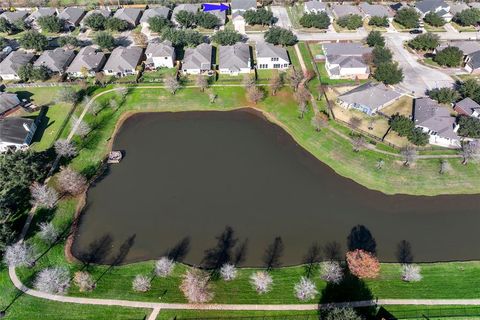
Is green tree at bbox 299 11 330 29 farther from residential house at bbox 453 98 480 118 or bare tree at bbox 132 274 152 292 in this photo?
bare tree at bbox 132 274 152 292

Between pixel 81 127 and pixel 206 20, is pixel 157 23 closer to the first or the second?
→ pixel 206 20

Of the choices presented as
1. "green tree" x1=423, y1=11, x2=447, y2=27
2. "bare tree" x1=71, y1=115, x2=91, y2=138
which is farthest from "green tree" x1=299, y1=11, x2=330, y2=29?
"bare tree" x1=71, y1=115, x2=91, y2=138

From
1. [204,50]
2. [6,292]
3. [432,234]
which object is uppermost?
[204,50]

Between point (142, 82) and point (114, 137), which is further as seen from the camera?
point (142, 82)

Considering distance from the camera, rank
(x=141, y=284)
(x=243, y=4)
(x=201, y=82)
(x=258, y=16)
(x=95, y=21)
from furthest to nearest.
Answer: (x=243, y=4) → (x=258, y=16) → (x=95, y=21) → (x=201, y=82) → (x=141, y=284)

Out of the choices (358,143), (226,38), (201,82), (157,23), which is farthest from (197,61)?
(358,143)

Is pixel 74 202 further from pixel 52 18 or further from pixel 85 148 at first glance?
pixel 52 18

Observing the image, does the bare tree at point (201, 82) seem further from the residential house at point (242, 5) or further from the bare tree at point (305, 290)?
the bare tree at point (305, 290)

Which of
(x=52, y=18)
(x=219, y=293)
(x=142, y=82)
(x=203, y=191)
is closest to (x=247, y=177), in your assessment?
(x=203, y=191)
